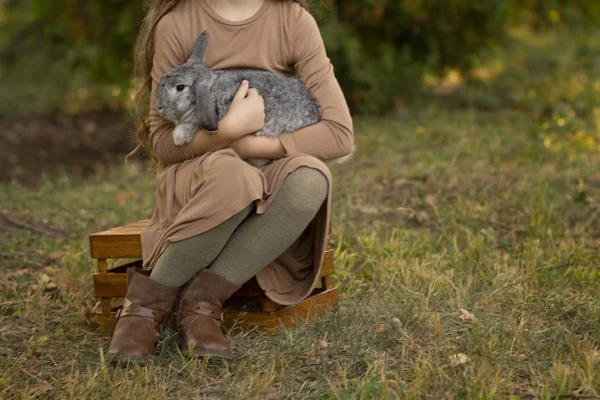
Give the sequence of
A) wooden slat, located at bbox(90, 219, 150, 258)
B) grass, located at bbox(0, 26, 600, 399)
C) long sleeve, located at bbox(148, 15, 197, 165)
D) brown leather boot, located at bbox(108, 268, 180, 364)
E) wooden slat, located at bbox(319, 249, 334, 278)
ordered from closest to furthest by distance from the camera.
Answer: grass, located at bbox(0, 26, 600, 399) → brown leather boot, located at bbox(108, 268, 180, 364) → long sleeve, located at bbox(148, 15, 197, 165) → wooden slat, located at bbox(90, 219, 150, 258) → wooden slat, located at bbox(319, 249, 334, 278)

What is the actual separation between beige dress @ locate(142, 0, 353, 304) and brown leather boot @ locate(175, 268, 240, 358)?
0.60 ft

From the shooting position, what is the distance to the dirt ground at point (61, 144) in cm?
792

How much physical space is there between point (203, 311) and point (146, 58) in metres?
1.16

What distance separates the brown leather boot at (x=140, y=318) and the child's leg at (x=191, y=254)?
43mm

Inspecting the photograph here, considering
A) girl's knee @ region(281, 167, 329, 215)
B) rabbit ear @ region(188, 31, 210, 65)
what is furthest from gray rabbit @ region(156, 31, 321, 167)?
girl's knee @ region(281, 167, 329, 215)

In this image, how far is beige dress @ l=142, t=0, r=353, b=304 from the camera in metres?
3.13

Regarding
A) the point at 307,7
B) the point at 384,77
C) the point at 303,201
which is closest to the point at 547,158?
the point at 384,77

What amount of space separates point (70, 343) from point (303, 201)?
1121mm

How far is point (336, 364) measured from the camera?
3016 mm

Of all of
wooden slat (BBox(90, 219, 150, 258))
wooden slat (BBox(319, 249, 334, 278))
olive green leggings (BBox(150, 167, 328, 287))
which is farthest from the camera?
wooden slat (BBox(319, 249, 334, 278))

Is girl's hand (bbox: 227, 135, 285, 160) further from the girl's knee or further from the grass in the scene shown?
the grass

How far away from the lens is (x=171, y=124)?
3.42 meters

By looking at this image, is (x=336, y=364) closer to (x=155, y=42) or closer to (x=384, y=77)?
(x=155, y=42)

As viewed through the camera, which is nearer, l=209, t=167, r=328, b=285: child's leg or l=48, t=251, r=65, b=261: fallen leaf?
l=209, t=167, r=328, b=285: child's leg
